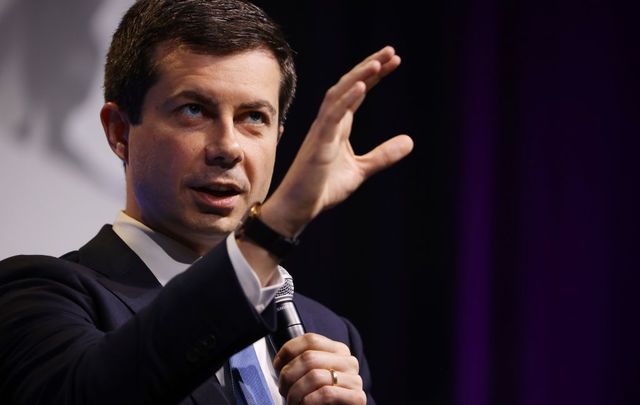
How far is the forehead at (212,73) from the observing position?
6.26ft

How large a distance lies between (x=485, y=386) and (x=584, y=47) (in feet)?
3.88

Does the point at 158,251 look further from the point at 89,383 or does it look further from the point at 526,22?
the point at 526,22

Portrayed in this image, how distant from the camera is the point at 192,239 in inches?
77.5

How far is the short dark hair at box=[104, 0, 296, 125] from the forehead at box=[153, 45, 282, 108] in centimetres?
2

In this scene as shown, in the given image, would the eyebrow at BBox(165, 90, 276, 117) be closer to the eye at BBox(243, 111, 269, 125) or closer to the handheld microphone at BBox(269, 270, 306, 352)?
the eye at BBox(243, 111, 269, 125)

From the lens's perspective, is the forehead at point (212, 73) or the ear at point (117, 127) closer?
the forehead at point (212, 73)

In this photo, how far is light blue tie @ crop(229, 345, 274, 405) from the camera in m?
1.75

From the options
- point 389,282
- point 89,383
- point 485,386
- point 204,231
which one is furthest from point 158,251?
point 485,386

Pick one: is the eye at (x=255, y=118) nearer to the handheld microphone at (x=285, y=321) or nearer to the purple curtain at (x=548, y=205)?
the handheld microphone at (x=285, y=321)

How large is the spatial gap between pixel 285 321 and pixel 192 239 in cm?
40

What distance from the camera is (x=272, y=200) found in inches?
52.2

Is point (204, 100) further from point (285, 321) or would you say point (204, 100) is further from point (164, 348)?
point (164, 348)

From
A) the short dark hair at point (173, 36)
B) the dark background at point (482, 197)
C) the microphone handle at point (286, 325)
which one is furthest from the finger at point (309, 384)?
the dark background at point (482, 197)

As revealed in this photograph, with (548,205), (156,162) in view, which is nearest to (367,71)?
(156,162)
